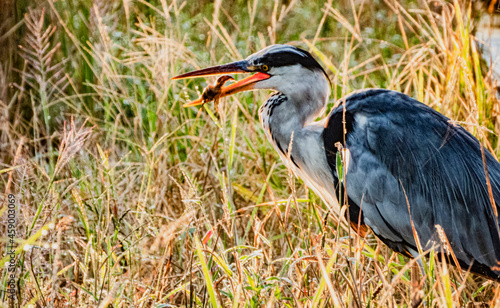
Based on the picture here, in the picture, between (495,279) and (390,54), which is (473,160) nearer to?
(495,279)

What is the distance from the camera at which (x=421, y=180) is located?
2629 millimetres

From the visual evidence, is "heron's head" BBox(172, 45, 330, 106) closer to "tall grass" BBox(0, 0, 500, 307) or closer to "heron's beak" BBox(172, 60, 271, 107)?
"heron's beak" BBox(172, 60, 271, 107)

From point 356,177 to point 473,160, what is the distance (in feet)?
1.60

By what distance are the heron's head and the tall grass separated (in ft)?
0.80

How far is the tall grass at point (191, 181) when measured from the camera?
2.13m

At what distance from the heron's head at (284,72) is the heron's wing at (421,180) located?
36 cm

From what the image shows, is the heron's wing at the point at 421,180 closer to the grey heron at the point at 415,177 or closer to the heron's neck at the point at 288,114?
the grey heron at the point at 415,177

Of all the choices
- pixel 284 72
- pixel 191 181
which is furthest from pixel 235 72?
pixel 191 181

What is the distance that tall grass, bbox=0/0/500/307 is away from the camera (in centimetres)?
213

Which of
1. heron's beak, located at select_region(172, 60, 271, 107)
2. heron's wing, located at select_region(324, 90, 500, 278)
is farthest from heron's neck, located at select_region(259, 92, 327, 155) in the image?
heron's wing, located at select_region(324, 90, 500, 278)

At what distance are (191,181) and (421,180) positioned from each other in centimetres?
103

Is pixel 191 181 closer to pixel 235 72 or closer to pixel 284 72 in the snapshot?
pixel 235 72

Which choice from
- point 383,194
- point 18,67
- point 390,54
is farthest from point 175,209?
point 390,54

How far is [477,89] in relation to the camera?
334 cm
